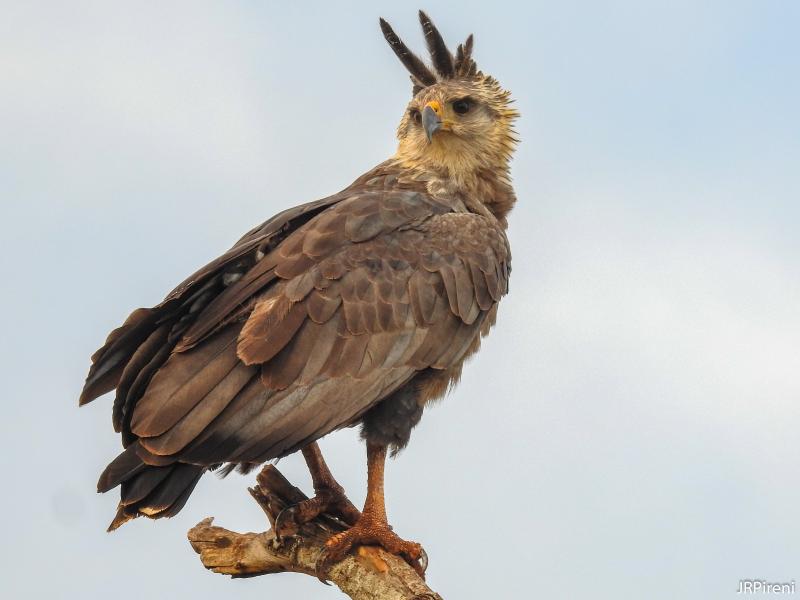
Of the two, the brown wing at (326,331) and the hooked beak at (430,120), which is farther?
the hooked beak at (430,120)

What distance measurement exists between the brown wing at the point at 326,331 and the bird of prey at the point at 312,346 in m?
0.01

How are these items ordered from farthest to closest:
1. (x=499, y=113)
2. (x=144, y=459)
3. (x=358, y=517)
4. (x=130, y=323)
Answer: (x=499, y=113) < (x=358, y=517) < (x=130, y=323) < (x=144, y=459)

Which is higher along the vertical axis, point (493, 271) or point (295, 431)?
point (493, 271)

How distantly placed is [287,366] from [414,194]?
186 centimetres

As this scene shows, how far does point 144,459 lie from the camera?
7.77 metres

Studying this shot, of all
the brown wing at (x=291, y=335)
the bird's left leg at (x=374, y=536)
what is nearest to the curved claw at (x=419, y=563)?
the bird's left leg at (x=374, y=536)

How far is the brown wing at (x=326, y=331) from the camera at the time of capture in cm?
796

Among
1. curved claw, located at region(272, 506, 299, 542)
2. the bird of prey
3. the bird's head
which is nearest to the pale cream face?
the bird's head

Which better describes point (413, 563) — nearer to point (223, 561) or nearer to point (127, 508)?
point (223, 561)

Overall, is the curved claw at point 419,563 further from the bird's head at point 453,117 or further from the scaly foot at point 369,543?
the bird's head at point 453,117

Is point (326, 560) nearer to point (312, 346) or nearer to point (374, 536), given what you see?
point (374, 536)

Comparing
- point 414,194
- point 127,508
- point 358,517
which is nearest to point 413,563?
point 358,517

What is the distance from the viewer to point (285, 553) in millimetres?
8812

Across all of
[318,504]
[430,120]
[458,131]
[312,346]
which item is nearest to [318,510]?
[318,504]
